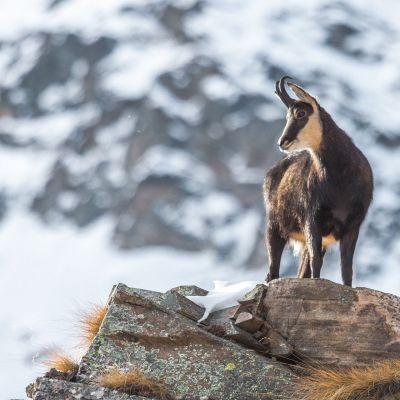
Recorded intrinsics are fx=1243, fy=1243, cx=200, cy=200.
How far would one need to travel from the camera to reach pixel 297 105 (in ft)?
52.1

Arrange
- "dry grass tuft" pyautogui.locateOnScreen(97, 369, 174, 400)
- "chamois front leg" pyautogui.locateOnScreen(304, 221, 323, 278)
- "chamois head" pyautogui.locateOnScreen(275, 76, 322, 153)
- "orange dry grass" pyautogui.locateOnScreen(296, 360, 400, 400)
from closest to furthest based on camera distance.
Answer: "orange dry grass" pyautogui.locateOnScreen(296, 360, 400, 400) → "dry grass tuft" pyautogui.locateOnScreen(97, 369, 174, 400) → "chamois front leg" pyautogui.locateOnScreen(304, 221, 323, 278) → "chamois head" pyautogui.locateOnScreen(275, 76, 322, 153)

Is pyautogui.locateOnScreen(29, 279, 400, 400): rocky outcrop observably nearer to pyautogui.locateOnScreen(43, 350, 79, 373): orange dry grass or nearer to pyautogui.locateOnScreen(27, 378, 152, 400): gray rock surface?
pyautogui.locateOnScreen(27, 378, 152, 400): gray rock surface

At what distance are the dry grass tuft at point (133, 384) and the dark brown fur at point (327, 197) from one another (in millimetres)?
3807

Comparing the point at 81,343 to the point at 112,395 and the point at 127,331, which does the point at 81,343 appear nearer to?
the point at 127,331

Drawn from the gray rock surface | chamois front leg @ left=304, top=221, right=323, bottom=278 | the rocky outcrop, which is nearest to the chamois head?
chamois front leg @ left=304, top=221, right=323, bottom=278

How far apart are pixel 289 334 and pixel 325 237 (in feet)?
9.33

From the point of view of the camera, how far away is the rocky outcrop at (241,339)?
12.3m

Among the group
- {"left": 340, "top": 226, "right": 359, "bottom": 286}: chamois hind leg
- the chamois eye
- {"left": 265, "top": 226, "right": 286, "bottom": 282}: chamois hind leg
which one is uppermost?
the chamois eye

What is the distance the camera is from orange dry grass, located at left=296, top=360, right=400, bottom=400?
11781mm

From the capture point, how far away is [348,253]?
50.8ft

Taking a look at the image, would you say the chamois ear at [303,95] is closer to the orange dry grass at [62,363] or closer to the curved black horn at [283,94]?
the curved black horn at [283,94]

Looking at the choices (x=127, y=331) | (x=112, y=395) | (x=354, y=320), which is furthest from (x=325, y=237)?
(x=112, y=395)

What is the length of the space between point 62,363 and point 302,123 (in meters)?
4.83

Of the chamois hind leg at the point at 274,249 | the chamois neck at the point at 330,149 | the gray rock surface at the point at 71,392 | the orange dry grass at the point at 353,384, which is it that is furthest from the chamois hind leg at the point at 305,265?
the gray rock surface at the point at 71,392
